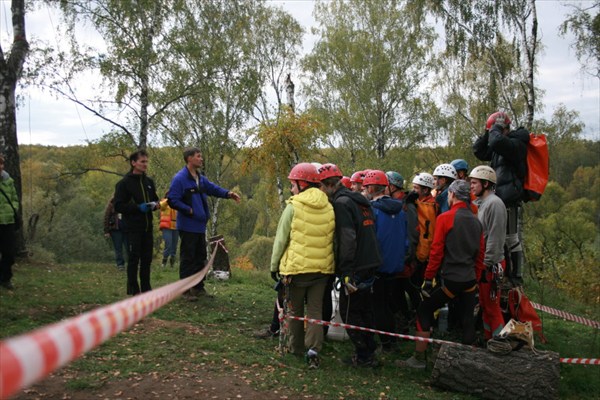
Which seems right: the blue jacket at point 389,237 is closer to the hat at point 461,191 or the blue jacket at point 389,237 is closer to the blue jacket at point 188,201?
the hat at point 461,191

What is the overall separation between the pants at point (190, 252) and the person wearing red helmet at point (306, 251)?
213 centimetres

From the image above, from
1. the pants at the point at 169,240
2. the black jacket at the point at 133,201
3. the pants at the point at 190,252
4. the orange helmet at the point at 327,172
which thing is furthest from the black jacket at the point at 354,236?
the pants at the point at 169,240

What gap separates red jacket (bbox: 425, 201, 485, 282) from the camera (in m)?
5.86

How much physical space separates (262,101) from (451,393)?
23942mm

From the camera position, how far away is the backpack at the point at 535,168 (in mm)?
7020

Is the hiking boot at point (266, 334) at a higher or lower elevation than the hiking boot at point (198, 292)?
lower

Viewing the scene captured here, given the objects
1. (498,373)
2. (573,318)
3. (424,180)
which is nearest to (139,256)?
(424,180)

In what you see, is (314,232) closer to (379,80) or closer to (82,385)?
(82,385)

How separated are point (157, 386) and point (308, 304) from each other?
73.8 inches

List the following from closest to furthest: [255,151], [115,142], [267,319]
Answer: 1. [267,319]
2. [115,142]
3. [255,151]

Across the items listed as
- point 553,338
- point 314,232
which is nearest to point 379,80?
point 553,338

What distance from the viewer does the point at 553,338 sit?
8.11 meters

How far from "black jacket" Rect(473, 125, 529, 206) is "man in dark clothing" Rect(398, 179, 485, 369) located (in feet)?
3.92

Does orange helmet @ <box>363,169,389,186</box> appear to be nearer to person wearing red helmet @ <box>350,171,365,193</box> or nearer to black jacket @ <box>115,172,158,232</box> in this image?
person wearing red helmet @ <box>350,171,365,193</box>
